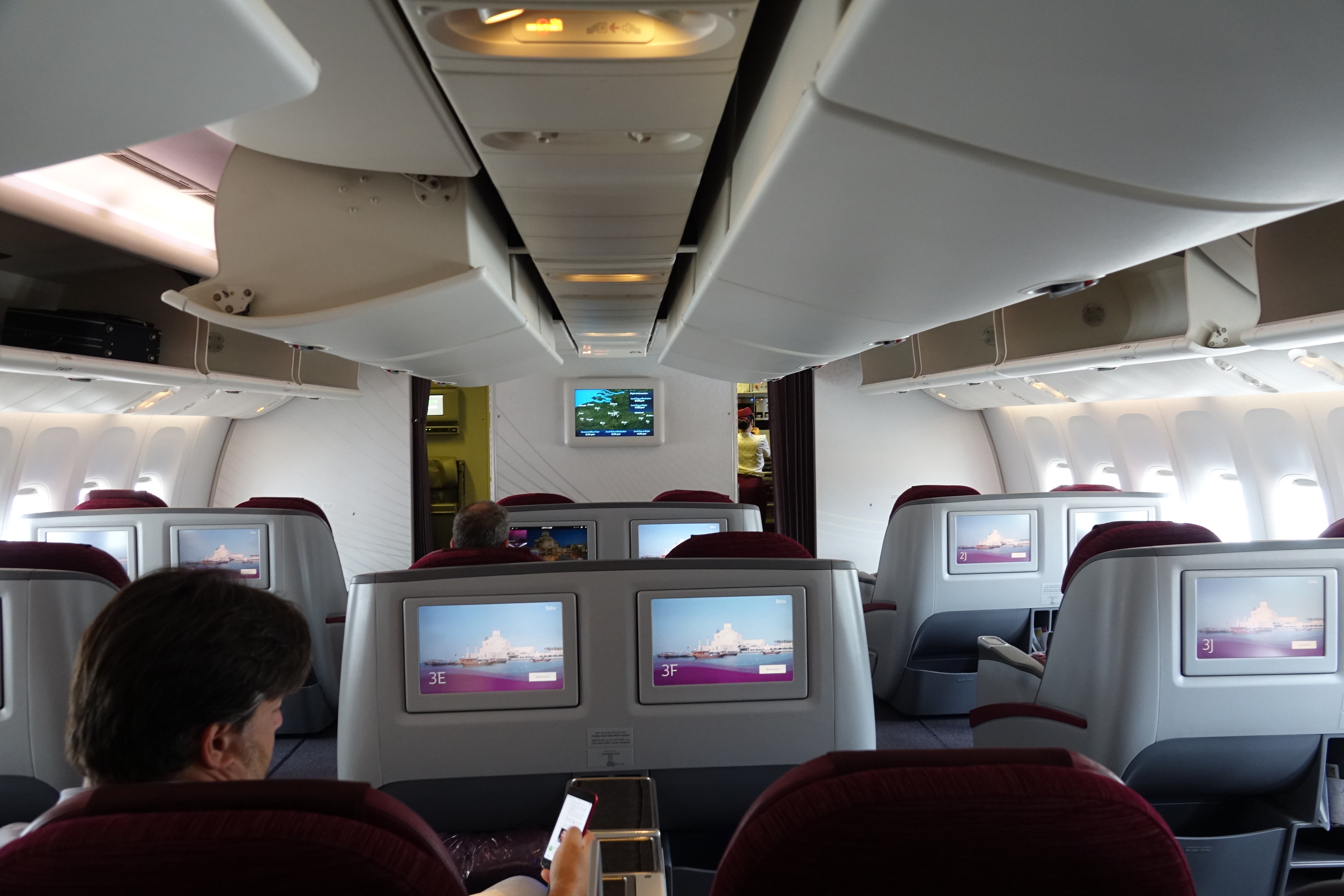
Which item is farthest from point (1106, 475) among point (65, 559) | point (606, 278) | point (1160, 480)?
point (65, 559)

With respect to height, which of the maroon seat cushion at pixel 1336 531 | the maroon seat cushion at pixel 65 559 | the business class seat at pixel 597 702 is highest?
the maroon seat cushion at pixel 65 559

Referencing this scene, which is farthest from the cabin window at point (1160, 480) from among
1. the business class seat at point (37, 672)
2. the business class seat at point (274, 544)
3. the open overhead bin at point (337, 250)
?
the business class seat at point (37, 672)

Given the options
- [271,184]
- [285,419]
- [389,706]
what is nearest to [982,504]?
[389,706]

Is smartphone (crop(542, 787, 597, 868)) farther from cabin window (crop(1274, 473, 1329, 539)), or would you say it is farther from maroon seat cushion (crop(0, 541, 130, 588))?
cabin window (crop(1274, 473, 1329, 539))

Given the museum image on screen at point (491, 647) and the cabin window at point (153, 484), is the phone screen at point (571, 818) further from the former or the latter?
the cabin window at point (153, 484)

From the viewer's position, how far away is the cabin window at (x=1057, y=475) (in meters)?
9.05

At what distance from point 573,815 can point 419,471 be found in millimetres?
9214

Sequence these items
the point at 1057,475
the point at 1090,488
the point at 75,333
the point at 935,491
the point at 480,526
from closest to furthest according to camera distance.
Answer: the point at 480,526
the point at 75,333
the point at 1090,488
the point at 935,491
the point at 1057,475

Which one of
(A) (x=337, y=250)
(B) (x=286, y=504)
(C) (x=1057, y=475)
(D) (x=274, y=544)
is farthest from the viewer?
(C) (x=1057, y=475)

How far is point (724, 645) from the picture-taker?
271 cm

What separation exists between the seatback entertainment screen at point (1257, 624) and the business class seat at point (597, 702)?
4.33 feet

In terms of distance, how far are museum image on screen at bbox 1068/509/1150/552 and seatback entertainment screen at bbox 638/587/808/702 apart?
3.68 metres

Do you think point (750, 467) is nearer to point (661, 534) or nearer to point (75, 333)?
point (661, 534)

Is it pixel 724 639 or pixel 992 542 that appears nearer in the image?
pixel 724 639
